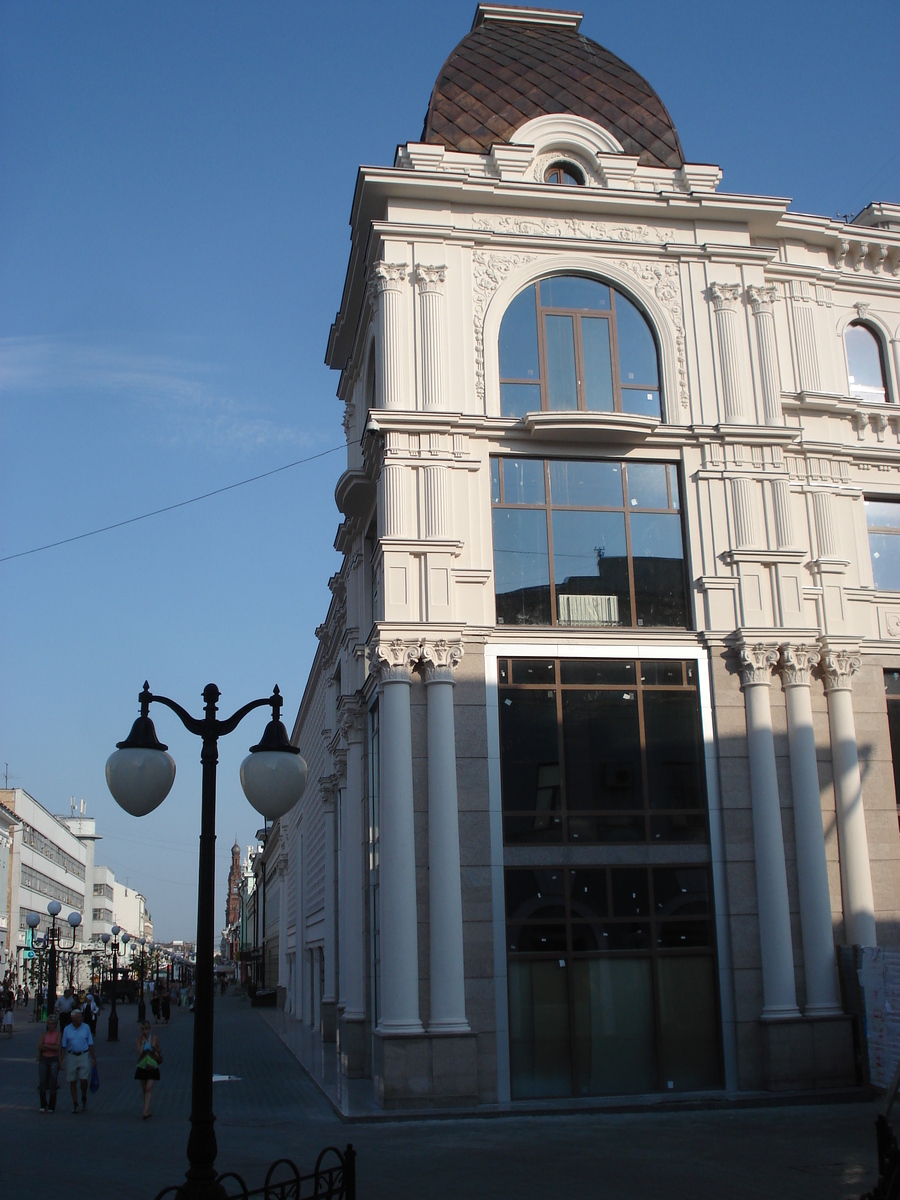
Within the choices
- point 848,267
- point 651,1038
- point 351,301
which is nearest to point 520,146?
point 351,301

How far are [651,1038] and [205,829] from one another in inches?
534

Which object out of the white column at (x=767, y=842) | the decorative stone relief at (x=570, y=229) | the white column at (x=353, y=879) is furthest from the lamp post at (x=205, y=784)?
the decorative stone relief at (x=570, y=229)

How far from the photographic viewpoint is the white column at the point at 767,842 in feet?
65.7

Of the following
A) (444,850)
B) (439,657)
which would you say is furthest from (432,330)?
(444,850)

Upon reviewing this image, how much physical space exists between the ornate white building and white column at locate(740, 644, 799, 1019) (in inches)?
2.3

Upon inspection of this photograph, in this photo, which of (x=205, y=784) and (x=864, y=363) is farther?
(x=864, y=363)

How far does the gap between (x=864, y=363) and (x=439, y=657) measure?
12.7m

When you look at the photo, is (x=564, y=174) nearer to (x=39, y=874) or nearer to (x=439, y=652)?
(x=439, y=652)

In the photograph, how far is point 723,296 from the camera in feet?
77.1

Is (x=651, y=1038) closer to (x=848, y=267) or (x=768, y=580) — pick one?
(x=768, y=580)

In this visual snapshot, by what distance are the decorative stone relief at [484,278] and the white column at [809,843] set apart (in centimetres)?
825

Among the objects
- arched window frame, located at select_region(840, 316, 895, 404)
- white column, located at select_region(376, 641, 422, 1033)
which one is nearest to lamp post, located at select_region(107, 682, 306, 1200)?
white column, located at select_region(376, 641, 422, 1033)

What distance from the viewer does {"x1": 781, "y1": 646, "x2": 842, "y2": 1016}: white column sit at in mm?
20188

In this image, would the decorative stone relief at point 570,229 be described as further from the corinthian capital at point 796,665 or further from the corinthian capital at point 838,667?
the corinthian capital at point 838,667
